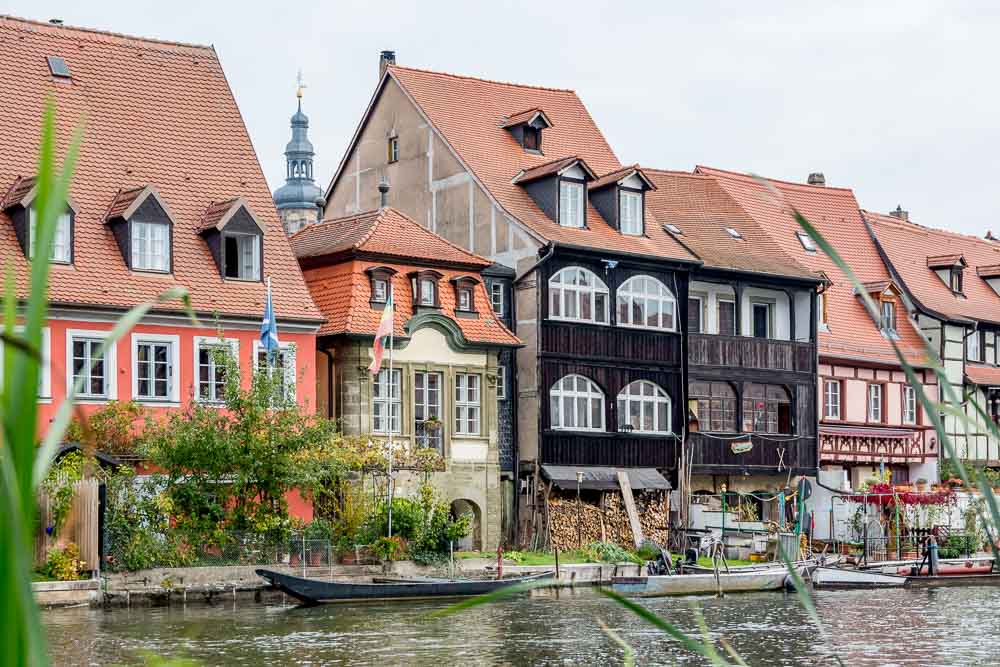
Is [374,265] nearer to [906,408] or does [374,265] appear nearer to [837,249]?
[837,249]

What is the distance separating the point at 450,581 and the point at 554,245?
41.5 feet

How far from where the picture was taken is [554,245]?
42.4 metres

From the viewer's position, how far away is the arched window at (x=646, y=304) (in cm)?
4472

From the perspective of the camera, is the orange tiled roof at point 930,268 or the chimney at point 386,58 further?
the orange tiled roof at point 930,268

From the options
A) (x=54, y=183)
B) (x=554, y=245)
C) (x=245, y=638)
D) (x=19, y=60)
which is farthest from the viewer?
(x=554, y=245)

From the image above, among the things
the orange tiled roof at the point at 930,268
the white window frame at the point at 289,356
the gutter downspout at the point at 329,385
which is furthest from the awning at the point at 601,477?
the orange tiled roof at the point at 930,268

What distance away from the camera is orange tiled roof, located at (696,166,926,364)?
53.1m

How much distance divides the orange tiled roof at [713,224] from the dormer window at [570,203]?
4.02 metres

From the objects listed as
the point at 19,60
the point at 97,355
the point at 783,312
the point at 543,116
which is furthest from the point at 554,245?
the point at 97,355

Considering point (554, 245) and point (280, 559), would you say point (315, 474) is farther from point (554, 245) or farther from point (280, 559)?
point (554, 245)

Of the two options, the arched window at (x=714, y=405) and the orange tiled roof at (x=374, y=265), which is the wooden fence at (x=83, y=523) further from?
the arched window at (x=714, y=405)

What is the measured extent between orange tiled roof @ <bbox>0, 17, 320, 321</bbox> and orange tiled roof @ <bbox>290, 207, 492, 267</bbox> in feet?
6.47

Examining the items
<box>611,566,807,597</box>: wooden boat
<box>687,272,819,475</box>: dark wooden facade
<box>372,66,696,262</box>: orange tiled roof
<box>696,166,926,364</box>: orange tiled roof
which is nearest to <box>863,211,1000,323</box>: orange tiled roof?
<box>696,166,926,364</box>: orange tiled roof

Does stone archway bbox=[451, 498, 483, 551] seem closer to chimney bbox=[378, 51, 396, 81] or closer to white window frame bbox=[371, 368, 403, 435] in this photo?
white window frame bbox=[371, 368, 403, 435]
